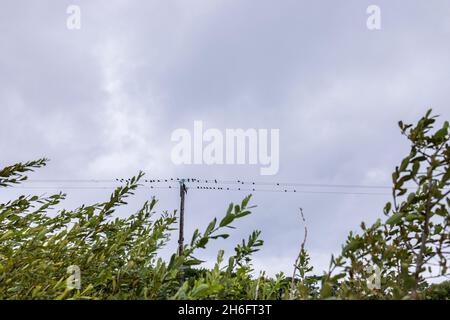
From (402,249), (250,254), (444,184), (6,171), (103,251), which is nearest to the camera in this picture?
(444,184)

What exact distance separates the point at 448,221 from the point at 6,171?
4.17m

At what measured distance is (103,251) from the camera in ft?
9.14

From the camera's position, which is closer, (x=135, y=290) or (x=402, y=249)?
(x=402, y=249)

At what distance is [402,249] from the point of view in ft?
6.82

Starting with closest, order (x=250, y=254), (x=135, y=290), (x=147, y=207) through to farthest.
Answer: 1. (x=135, y=290)
2. (x=250, y=254)
3. (x=147, y=207)

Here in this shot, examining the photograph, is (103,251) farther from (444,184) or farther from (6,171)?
(6,171)

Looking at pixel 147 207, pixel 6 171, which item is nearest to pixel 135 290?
pixel 147 207
